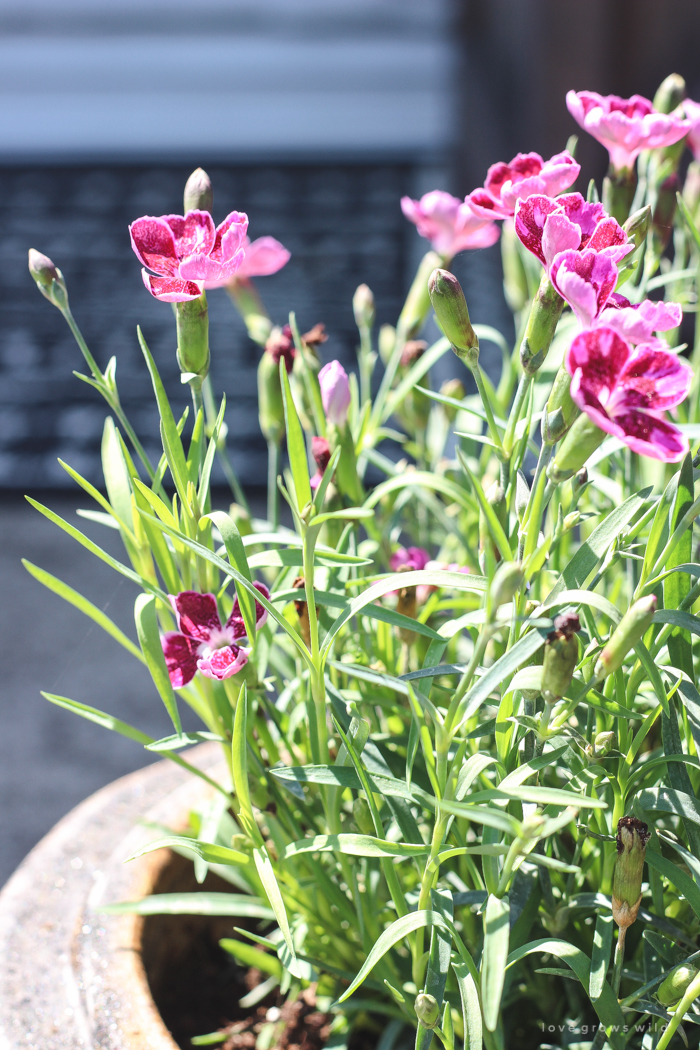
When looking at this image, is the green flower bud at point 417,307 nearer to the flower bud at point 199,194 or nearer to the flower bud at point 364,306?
the flower bud at point 364,306

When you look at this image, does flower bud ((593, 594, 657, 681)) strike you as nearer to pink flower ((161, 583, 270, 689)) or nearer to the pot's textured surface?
pink flower ((161, 583, 270, 689))

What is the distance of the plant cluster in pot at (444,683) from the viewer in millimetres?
338

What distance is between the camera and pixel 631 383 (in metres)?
0.31

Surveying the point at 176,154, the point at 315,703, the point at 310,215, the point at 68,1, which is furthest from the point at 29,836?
the point at 68,1

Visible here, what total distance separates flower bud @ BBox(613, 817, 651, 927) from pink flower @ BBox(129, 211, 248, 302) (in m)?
0.26

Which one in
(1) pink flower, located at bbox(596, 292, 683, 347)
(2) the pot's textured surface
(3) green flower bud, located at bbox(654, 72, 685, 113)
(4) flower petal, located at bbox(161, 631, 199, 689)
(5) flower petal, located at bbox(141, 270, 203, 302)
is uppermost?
(3) green flower bud, located at bbox(654, 72, 685, 113)

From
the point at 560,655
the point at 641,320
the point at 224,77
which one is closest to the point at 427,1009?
the point at 560,655

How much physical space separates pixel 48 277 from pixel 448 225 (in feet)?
0.80

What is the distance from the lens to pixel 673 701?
428mm

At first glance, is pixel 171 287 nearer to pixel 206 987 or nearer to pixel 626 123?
pixel 626 123

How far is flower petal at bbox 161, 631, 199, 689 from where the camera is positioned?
0.41 meters

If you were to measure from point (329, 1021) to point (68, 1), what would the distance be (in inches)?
209

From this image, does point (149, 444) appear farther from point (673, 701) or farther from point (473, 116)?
point (473, 116)

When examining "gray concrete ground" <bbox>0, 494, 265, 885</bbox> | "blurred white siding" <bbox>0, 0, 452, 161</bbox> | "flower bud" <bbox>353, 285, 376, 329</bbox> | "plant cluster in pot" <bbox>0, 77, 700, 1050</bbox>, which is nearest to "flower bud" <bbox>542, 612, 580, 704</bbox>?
"plant cluster in pot" <bbox>0, 77, 700, 1050</bbox>
